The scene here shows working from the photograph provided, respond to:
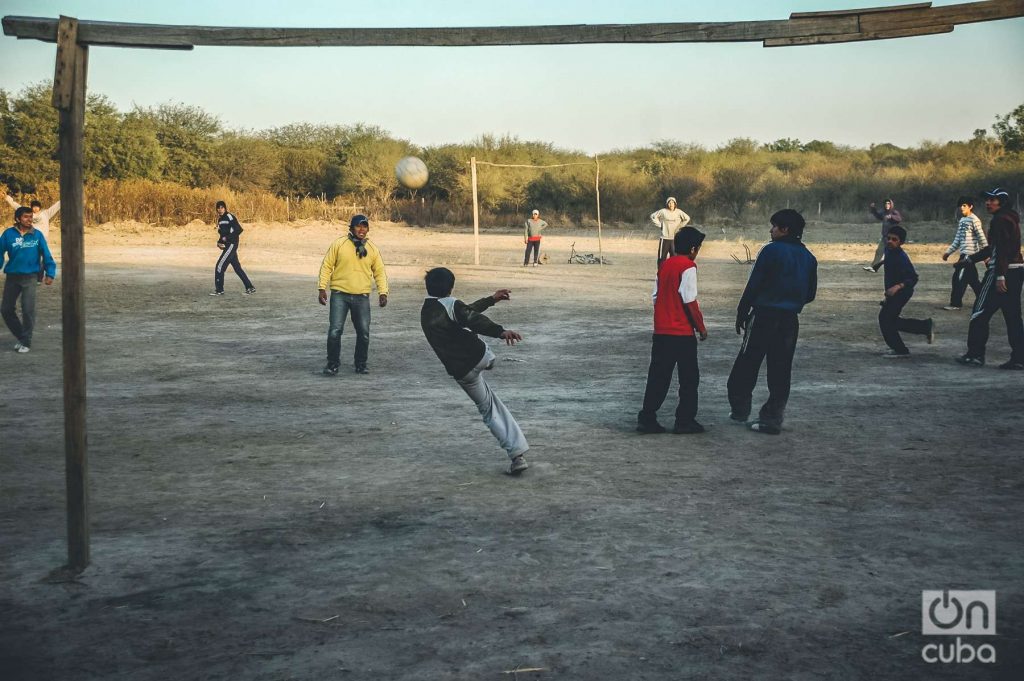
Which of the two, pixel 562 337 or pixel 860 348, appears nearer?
pixel 860 348

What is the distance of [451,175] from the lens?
63875mm

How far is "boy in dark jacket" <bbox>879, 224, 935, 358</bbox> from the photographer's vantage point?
1270 centimetres

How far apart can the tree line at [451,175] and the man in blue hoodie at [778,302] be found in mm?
34184

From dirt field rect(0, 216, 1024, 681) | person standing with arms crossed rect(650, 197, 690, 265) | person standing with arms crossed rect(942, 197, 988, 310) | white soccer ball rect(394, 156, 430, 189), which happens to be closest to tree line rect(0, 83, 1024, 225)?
white soccer ball rect(394, 156, 430, 189)

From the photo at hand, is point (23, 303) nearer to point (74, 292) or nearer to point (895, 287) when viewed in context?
point (74, 292)

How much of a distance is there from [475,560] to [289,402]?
5242 mm

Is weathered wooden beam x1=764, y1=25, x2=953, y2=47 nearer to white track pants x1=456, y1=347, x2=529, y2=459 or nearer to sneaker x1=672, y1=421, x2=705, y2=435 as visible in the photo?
white track pants x1=456, y1=347, x2=529, y2=459

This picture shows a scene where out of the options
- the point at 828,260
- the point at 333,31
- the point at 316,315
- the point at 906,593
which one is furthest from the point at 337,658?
the point at 828,260

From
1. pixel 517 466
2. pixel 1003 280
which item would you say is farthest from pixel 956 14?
pixel 1003 280

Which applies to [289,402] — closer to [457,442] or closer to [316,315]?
[457,442]

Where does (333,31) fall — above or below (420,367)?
above

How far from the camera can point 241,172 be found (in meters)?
73.6

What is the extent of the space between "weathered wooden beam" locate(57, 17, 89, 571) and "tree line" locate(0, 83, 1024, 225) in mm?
38071

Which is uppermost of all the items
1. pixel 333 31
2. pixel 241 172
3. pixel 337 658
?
pixel 241 172
